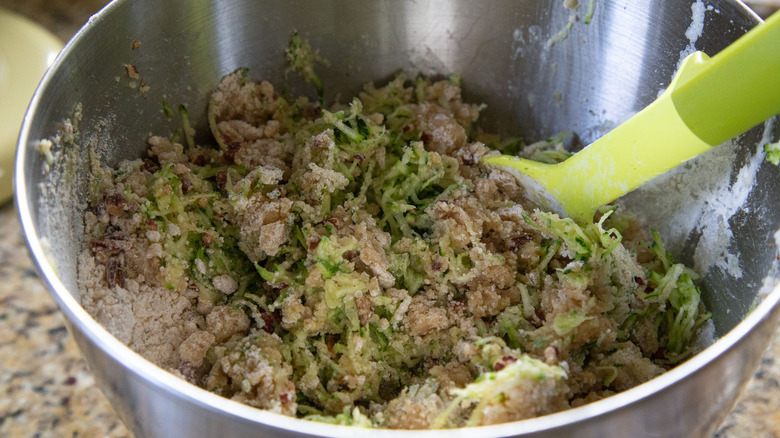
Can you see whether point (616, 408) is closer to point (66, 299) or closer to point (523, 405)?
point (523, 405)

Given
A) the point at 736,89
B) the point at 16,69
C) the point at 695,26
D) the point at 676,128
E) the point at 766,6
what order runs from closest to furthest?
the point at 736,89 → the point at 676,128 → the point at 695,26 → the point at 16,69 → the point at 766,6

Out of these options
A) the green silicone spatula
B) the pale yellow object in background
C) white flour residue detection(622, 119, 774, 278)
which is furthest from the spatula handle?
the pale yellow object in background

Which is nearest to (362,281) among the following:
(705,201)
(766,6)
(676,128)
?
(676,128)

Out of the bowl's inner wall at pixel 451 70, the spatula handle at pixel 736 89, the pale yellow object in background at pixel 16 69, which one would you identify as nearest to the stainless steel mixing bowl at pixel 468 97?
the bowl's inner wall at pixel 451 70

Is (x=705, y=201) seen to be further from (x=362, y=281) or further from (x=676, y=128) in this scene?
(x=362, y=281)

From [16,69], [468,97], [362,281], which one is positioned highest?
[468,97]
